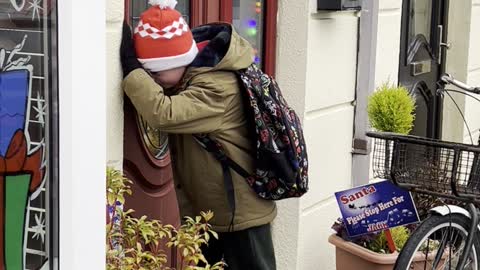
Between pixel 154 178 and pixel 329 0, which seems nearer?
pixel 154 178

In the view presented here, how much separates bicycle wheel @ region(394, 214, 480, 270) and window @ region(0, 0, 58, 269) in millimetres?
2146

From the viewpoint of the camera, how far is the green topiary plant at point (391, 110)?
4.18 metres

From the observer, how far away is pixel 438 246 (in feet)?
13.9

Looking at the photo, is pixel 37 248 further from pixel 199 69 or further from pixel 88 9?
pixel 199 69

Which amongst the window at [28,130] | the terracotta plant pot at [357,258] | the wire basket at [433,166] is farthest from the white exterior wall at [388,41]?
the window at [28,130]

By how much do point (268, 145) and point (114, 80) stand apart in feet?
1.83

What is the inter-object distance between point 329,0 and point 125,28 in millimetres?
1660

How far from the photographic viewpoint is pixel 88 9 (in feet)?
7.37

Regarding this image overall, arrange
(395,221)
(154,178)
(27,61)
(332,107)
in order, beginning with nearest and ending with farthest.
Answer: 1. (27,61)
2. (154,178)
3. (395,221)
4. (332,107)

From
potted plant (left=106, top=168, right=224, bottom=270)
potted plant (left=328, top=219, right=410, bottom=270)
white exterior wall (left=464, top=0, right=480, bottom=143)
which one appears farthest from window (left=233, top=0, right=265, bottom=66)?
white exterior wall (left=464, top=0, right=480, bottom=143)

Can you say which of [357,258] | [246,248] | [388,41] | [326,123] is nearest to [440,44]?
[388,41]

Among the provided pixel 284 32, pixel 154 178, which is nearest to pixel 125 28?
pixel 154 178

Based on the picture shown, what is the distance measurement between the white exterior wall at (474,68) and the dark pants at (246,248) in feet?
13.7

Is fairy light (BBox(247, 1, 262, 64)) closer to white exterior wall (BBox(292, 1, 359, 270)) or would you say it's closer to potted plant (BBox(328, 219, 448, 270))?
white exterior wall (BBox(292, 1, 359, 270))
